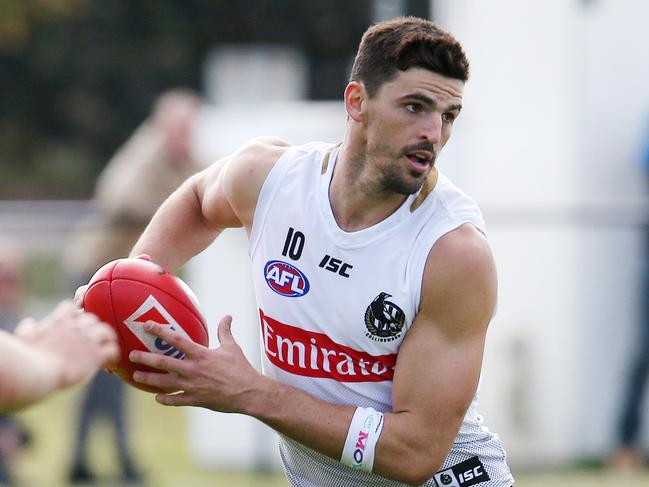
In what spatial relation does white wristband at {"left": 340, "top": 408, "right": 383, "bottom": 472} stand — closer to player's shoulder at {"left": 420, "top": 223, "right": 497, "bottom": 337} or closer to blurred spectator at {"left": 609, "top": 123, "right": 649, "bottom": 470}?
player's shoulder at {"left": 420, "top": 223, "right": 497, "bottom": 337}

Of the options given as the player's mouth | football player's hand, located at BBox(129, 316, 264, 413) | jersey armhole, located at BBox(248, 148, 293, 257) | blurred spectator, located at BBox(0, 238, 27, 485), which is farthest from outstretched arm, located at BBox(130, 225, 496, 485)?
blurred spectator, located at BBox(0, 238, 27, 485)

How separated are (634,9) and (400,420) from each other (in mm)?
5653

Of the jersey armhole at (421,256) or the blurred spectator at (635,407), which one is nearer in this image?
the jersey armhole at (421,256)

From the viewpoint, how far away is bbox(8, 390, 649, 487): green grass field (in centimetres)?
852

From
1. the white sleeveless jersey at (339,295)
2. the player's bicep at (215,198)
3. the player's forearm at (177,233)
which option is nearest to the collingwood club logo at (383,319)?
the white sleeveless jersey at (339,295)

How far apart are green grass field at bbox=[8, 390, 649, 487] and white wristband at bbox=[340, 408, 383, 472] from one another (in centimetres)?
427

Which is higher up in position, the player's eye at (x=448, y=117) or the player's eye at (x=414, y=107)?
the player's eye at (x=414, y=107)

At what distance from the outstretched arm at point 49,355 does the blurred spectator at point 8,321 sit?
15.3 feet

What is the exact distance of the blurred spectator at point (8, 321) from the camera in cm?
826

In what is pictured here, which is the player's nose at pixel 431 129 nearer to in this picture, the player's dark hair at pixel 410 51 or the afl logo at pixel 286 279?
the player's dark hair at pixel 410 51

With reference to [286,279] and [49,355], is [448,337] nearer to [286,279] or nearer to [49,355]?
[286,279]

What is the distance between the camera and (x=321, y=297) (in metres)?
4.42

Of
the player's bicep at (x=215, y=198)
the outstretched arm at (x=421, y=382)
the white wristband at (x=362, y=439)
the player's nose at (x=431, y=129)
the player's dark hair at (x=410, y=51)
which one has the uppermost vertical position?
the player's dark hair at (x=410, y=51)

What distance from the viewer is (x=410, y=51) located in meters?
4.23
